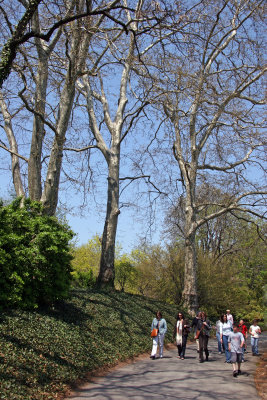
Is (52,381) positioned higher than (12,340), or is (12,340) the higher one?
(12,340)

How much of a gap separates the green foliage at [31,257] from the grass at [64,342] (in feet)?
1.79

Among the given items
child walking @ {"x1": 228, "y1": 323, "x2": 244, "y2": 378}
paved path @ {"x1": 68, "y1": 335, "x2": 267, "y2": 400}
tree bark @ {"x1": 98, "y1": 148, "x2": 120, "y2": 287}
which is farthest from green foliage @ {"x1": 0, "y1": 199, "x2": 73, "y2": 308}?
tree bark @ {"x1": 98, "y1": 148, "x2": 120, "y2": 287}

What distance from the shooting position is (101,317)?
1469 centimetres

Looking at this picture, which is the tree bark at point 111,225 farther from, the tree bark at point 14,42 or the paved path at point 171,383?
the tree bark at point 14,42

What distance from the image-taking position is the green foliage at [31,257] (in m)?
11.0

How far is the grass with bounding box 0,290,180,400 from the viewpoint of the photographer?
8.00 m

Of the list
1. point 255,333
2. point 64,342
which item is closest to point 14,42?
point 64,342

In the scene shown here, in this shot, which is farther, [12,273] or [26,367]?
[12,273]

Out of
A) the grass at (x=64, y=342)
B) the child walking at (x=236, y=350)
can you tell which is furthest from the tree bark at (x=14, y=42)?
the child walking at (x=236, y=350)

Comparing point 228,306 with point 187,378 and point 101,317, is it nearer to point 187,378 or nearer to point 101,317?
point 101,317

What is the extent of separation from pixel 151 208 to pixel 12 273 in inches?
580

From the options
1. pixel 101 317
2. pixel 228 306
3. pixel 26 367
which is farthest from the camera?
pixel 228 306

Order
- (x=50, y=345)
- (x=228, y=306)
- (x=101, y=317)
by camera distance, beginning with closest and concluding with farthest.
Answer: (x=50, y=345) < (x=101, y=317) < (x=228, y=306)

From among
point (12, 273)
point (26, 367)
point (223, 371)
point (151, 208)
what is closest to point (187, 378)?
point (223, 371)
